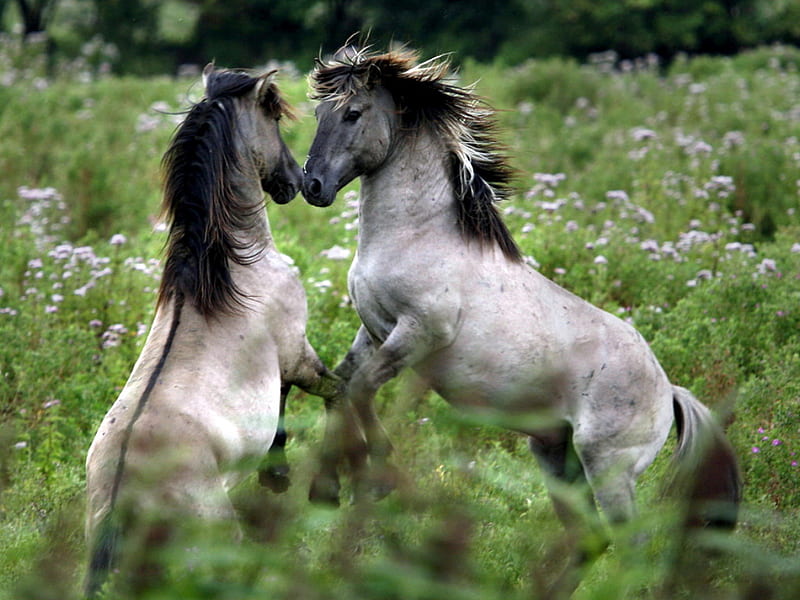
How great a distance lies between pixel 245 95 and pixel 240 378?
48.2 inches

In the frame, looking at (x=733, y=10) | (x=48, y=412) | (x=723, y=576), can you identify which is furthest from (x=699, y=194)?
(x=733, y=10)

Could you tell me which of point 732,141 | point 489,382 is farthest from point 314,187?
point 732,141

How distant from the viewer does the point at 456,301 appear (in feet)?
13.4

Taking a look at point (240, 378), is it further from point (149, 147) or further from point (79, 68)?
point (79, 68)

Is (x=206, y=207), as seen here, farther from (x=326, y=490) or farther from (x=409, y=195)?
(x=326, y=490)

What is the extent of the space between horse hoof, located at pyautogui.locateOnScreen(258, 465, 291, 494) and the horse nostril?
3.32 feet

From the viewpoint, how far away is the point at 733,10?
1952 centimetres

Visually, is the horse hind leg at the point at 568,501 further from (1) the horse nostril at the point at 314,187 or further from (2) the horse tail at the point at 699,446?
(1) the horse nostril at the point at 314,187

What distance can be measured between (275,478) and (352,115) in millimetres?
1398

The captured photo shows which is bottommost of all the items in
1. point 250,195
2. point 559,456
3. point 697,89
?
point 697,89

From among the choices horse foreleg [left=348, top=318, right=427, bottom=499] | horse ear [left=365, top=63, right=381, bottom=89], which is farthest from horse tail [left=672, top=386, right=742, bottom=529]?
horse ear [left=365, top=63, right=381, bottom=89]

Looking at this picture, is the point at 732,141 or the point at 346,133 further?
the point at 732,141

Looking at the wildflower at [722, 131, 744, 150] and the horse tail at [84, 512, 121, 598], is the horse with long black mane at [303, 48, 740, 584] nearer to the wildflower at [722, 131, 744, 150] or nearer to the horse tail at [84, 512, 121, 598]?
the horse tail at [84, 512, 121, 598]

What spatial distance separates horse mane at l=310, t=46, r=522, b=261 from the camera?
413 centimetres
